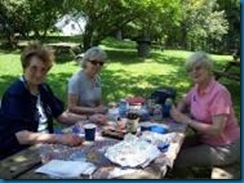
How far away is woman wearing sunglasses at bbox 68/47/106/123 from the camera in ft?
9.77

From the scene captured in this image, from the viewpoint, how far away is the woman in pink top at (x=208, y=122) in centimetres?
253

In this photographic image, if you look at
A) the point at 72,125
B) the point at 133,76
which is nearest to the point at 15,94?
the point at 72,125

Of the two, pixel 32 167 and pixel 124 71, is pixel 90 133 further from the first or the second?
pixel 124 71

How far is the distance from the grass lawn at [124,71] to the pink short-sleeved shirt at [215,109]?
2.03 meters

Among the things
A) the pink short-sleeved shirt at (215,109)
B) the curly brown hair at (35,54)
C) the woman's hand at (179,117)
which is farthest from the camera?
the woman's hand at (179,117)

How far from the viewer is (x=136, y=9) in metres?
8.03

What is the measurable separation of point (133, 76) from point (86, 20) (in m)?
1.31

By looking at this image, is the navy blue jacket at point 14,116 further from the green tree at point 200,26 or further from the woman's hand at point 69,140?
the green tree at point 200,26

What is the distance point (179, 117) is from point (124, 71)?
413cm

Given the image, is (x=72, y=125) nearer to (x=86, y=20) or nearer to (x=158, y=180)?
(x=158, y=180)

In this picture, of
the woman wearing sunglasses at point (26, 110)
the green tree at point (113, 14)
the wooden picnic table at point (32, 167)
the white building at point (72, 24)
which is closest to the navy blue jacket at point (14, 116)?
the woman wearing sunglasses at point (26, 110)

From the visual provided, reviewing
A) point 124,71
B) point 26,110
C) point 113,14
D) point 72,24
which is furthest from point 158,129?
point 113,14

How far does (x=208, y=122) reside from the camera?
2.60 meters

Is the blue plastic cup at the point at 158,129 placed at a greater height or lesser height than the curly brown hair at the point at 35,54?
lesser
